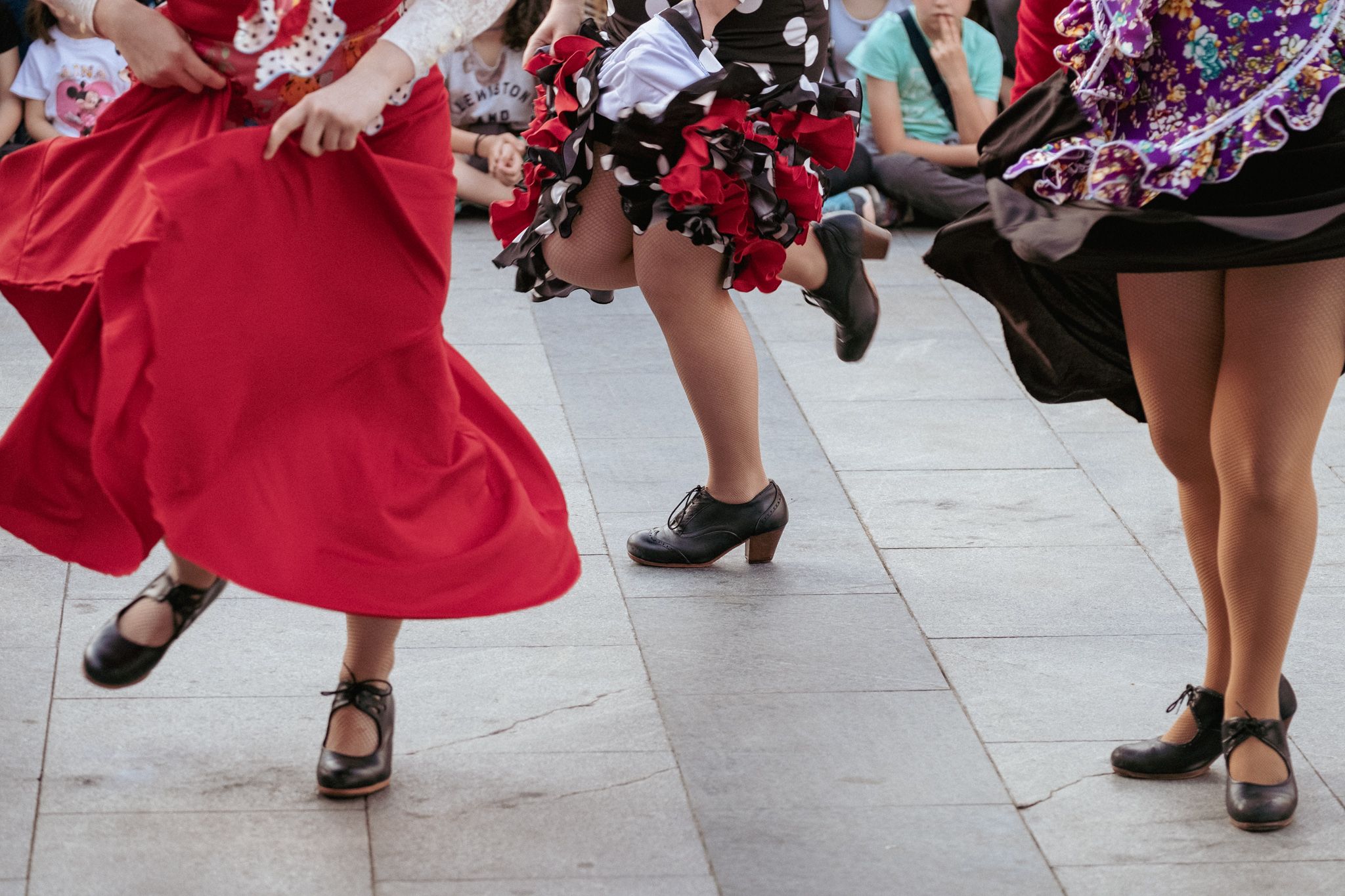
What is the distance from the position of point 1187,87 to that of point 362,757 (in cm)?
166

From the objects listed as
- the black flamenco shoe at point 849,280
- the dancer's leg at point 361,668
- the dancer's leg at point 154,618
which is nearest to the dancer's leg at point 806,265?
the black flamenco shoe at point 849,280

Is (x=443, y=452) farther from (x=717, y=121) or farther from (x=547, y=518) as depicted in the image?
(x=717, y=121)

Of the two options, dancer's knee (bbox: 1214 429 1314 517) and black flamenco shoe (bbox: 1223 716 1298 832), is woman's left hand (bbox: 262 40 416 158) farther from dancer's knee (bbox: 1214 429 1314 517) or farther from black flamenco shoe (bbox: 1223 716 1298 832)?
black flamenco shoe (bbox: 1223 716 1298 832)

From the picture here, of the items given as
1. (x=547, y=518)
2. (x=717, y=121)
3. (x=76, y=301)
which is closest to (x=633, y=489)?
(x=717, y=121)

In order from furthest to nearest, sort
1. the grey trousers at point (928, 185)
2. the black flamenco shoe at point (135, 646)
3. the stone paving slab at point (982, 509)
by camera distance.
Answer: the grey trousers at point (928, 185), the stone paving slab at point (982, 509), the black flamenco shoe at point (135, 646)

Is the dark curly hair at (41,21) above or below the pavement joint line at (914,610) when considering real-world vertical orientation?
below

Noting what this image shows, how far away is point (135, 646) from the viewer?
277cm

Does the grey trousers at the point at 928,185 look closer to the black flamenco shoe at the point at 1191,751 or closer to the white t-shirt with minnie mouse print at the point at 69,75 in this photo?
the white t-shirt with minnie mouse print at the point at 69,75

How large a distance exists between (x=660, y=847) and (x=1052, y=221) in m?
1.14

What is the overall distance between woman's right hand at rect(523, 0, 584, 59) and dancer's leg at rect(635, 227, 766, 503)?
0.55 m

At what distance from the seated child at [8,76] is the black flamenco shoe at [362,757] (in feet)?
16.0

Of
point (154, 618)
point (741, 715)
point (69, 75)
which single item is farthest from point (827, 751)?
point (69, 75)

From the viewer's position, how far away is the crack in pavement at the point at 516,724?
10.0 ft

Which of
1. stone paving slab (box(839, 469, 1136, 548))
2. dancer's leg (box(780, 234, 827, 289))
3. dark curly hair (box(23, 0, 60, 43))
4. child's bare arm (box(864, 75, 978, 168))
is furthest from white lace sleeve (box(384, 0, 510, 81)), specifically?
child's bare arm (box(864, 75, 978, 168))
